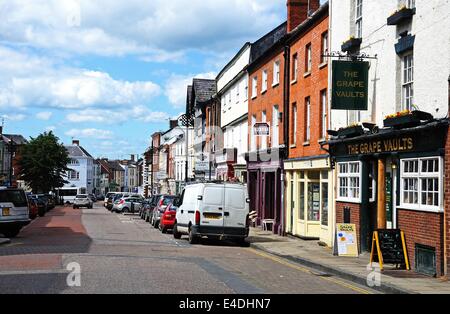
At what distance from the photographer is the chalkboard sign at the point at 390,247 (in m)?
15.6

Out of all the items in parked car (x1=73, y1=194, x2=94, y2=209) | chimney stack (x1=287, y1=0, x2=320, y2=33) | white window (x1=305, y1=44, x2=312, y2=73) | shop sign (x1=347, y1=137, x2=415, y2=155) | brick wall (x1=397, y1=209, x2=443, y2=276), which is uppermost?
chimney stack (x1=287, y1=0, x2=320, y2=33)

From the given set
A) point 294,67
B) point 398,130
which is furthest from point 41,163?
point 398,130

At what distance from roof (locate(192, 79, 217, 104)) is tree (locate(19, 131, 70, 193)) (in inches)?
1277

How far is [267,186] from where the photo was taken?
33.2m

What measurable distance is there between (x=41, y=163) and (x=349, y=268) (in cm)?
7325

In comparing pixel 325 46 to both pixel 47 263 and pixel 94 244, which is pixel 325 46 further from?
pixel 47 263

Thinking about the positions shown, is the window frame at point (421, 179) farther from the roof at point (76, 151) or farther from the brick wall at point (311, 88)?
the roof at point (76, 151)

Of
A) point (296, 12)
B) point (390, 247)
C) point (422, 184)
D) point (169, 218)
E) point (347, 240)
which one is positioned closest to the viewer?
point (422, 184)

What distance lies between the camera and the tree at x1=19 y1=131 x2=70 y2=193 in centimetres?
8438

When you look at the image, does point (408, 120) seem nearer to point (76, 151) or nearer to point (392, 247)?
point (392, 247)

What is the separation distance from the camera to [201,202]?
23.4 metres

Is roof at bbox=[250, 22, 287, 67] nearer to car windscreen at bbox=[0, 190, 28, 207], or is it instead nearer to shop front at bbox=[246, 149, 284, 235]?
shop front at bbox=[246, 149, 284, 235]

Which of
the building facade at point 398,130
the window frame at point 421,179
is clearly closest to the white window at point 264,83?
the building facade at point 398,130

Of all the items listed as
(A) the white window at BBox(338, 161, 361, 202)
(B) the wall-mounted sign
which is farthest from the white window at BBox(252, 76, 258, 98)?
(A) the white window at BBox(338, 161, 361, 202)
